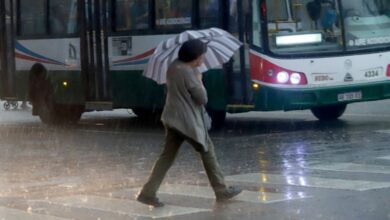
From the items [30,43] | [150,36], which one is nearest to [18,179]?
[150,36]

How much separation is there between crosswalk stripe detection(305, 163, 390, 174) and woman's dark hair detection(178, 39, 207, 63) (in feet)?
10.2

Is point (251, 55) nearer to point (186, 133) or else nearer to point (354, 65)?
point (354, 65)

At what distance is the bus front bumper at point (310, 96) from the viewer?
16938 millimetres

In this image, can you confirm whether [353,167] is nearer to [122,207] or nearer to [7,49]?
[122,207]

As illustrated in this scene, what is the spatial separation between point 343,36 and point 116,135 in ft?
14.9

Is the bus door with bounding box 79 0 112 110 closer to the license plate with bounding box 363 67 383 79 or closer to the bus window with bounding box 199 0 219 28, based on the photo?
the bus window with bounding box 199 0 219 28

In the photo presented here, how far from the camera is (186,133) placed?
9992 millimetres

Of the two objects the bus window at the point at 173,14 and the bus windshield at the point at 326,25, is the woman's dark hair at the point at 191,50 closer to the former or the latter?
the bus windshield at the point at 326,25

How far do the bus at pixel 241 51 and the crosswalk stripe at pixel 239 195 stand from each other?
568cm

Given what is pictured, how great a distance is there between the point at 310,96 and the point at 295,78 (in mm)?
425

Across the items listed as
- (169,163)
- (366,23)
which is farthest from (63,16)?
(169,163)

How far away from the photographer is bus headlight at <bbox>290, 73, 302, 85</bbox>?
17016mm

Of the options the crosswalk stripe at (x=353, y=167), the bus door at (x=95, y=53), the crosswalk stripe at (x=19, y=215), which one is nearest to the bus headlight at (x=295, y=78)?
the bus door at (x=95, y=53)

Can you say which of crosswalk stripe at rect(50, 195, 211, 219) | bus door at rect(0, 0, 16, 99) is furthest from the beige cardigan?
bus door at rect(0, 0, 16, 99)
